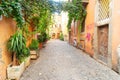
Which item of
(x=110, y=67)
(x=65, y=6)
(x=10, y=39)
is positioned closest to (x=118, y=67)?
(x=110, y=67)

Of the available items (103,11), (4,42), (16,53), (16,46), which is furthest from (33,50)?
(103,11)

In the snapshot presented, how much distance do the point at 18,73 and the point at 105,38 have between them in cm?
500

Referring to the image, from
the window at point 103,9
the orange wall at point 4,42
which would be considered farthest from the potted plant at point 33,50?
the window at point 103,9

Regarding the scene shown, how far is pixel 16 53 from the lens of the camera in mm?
6098

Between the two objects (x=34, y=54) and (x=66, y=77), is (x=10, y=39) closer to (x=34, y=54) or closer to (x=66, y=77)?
(x=66, y=77)

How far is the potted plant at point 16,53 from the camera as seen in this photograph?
5.54m

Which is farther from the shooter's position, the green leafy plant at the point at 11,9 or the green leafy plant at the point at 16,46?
the green leafy plant at the point at 16,46

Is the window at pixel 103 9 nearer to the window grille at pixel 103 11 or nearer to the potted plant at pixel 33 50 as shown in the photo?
the window grille at pixel 103 11

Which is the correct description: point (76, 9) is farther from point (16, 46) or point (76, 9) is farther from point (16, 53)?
point (16, 46)

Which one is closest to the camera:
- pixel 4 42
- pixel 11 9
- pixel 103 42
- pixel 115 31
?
pixel 11 9

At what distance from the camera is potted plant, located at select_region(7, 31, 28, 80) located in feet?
18.2

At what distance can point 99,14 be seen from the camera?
9727mm

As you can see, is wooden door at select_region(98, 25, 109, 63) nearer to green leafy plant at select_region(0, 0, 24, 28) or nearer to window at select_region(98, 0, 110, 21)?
window at select_region(98, 0, 110, 21)

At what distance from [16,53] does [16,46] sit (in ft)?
1.34
